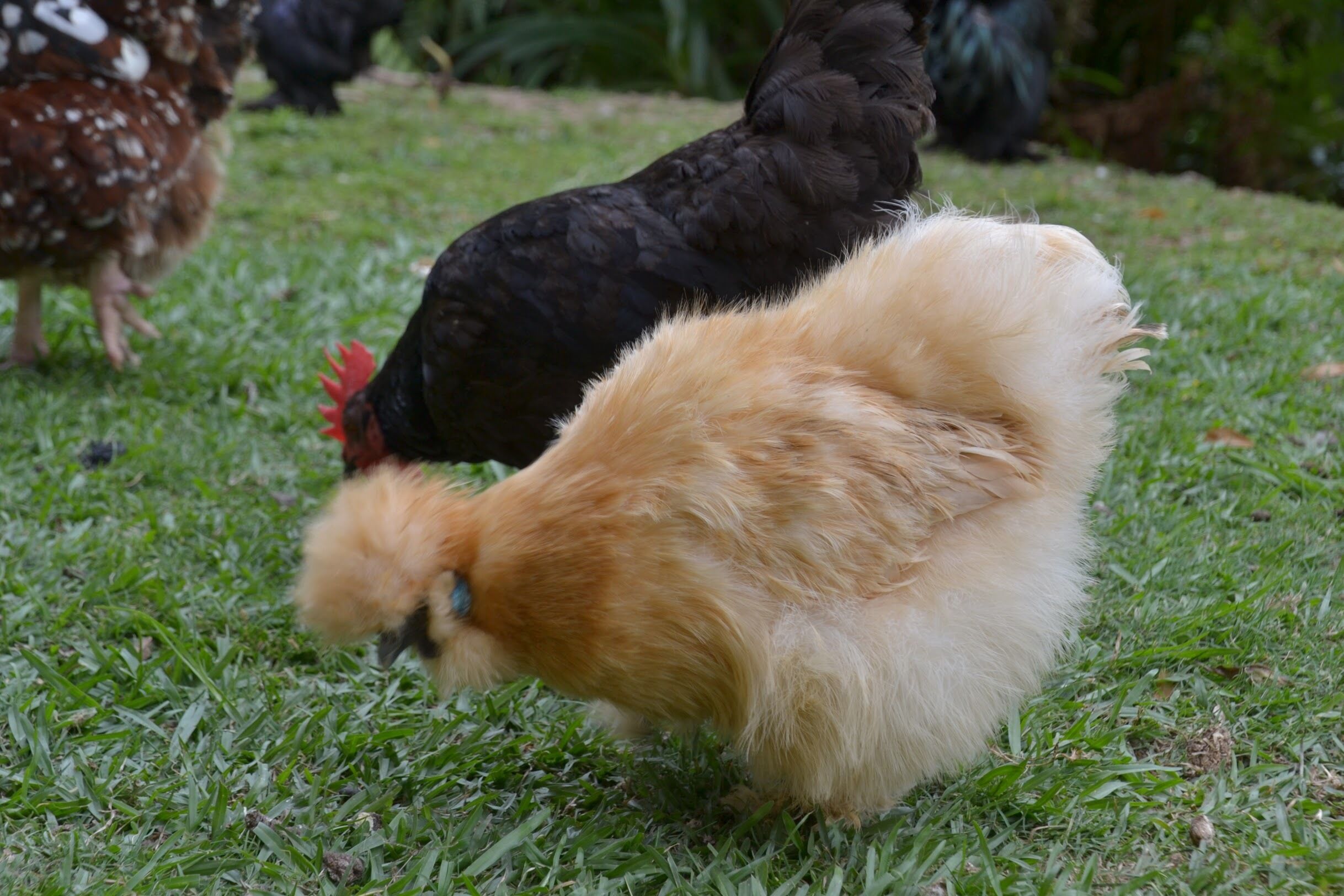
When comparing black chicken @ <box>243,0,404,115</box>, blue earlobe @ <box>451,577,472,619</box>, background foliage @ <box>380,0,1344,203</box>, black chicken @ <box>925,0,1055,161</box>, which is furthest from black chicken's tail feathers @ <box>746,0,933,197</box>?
background foliage @ <box>380,0,1344,203</box>

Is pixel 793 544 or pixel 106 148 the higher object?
pixel 793 544

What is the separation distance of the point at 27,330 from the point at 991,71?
7.07 metres

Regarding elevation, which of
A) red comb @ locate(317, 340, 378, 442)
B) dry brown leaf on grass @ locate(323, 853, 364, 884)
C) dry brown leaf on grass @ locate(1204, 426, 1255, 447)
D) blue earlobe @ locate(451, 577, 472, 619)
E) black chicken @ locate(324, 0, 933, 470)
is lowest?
dry brown leaf on grass @ locate(323, 853, 364, 884)

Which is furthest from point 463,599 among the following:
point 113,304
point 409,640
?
point 113,304

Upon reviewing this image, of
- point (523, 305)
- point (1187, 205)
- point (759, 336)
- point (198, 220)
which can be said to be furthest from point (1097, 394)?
point (1187, 205)

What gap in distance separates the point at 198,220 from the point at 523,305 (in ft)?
8.48

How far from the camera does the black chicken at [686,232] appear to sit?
3389mm

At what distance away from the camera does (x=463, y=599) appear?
224 centimetres

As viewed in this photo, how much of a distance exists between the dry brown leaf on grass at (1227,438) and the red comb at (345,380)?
2972mm

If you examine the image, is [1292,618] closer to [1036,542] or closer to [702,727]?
[1036,542]

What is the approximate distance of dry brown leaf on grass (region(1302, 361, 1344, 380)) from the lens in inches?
181

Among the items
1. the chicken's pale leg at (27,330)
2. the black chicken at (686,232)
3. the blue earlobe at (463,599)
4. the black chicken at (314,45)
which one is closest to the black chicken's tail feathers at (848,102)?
the black chicken at (686,232)

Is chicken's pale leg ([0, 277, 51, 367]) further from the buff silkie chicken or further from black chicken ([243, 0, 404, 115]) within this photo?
black chicken ([243, 0, 404, 115])

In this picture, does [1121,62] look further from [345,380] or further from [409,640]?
[409,640]
